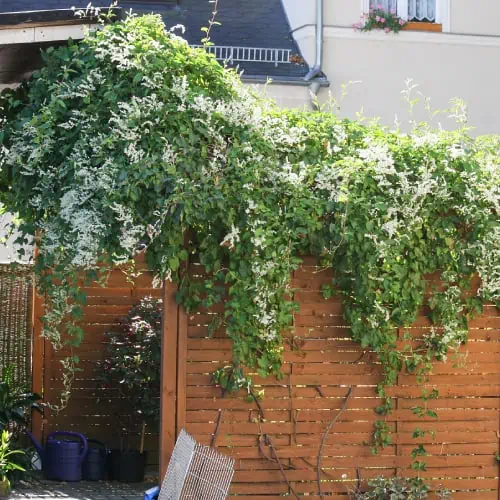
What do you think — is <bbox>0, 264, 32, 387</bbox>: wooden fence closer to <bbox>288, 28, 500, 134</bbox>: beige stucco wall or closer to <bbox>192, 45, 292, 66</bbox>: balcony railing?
<bbox>192, 45, 292, 66</bbox>: balcony railing

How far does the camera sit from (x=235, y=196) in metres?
Result: 5.91

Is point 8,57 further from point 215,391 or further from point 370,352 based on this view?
point 370,352

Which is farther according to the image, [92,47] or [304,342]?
[304,342]

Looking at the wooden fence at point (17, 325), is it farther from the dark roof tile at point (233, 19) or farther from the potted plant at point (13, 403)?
the dark roof tile at point (233, 19)

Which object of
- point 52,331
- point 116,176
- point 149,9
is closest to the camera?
point 116,176

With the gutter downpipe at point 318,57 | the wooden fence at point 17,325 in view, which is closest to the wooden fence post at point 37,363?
the wooden fence at point 17,325

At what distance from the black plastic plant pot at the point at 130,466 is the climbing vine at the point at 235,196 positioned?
9.78 feet

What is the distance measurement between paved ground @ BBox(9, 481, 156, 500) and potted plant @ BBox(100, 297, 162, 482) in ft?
0.60

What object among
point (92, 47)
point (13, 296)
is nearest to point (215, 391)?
point (92, 47)

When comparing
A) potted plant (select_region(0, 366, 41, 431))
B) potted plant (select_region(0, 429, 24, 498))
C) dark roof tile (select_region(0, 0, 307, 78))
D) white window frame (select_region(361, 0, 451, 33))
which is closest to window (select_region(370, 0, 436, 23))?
white window frame (select_region(361, 0, 451, 33))

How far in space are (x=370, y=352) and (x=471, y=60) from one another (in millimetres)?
7381

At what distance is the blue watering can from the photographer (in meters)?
8.98

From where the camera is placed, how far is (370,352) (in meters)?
6.57

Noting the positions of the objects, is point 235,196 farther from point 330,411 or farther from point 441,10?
point 441,10
